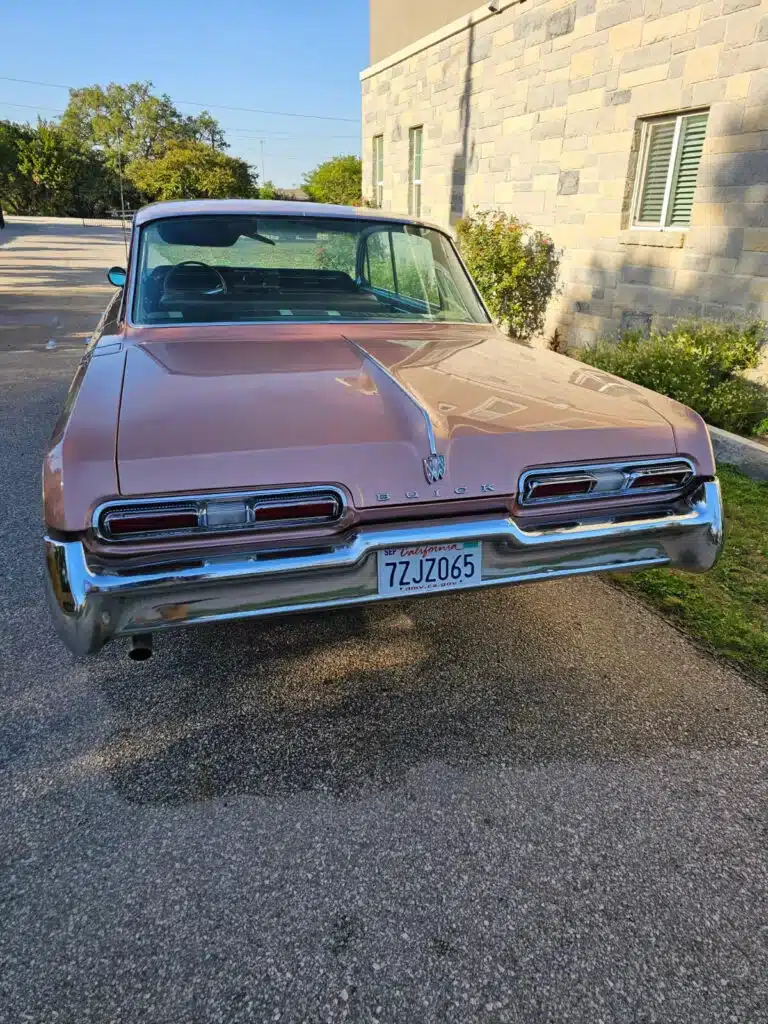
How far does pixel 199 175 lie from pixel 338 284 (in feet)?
A: 126

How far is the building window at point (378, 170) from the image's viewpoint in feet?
47.5

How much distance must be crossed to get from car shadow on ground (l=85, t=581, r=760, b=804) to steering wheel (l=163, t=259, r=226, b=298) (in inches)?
64.7

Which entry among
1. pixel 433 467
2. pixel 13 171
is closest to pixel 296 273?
pixel 433 467

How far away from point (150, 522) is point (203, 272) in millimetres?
1930

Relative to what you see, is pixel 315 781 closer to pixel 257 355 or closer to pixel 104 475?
pixel 104 475

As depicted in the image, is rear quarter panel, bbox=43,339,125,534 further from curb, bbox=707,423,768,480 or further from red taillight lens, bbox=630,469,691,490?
curb, bbox=707,423,768,480

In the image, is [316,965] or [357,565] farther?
[357,565]

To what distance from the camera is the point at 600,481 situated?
93.4 inches

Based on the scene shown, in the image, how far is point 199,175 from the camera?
1458 inches

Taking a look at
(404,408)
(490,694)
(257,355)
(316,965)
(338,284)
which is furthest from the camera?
(338,284)

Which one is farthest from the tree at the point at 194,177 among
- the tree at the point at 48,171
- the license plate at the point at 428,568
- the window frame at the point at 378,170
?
the license plate at the point at 428,568

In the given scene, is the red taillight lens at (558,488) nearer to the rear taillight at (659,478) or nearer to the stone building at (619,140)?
the rear taillight at (659,478)

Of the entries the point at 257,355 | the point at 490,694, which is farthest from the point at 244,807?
the point at 257,355

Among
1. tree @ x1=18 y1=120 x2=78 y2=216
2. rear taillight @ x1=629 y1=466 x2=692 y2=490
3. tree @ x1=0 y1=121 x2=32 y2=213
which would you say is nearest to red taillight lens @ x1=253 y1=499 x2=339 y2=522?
rear taillight @ x1=629 y1=466 x2=692 y2=490
